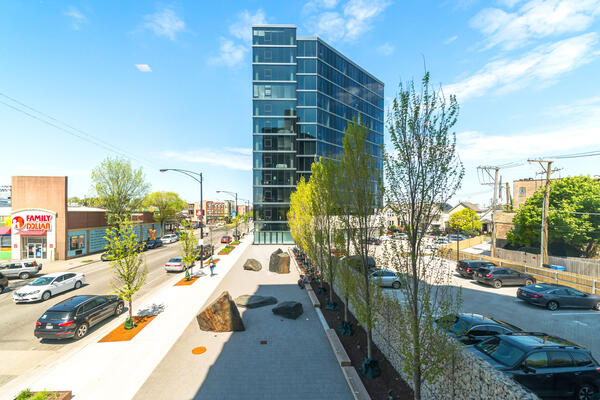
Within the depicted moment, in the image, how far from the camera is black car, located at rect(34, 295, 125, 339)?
10.6m

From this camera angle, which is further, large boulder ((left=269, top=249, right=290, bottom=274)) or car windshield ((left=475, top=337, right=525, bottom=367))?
large boulder ((left=269, top=249, right=290, bottom=274))

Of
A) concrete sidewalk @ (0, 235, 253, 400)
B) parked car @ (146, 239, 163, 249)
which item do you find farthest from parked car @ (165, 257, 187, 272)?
parked car @ (146, 239, 163, 249)

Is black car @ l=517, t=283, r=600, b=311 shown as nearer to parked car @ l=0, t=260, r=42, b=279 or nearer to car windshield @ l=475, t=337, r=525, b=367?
car windshield @ l=475, t=337, r=525, b=367

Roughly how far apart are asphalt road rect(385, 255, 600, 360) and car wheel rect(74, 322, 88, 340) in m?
14.2

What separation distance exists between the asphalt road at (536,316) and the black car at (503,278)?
2.70ft

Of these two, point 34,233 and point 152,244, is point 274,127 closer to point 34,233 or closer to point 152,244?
point 152,244

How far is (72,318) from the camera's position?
11.0 meters

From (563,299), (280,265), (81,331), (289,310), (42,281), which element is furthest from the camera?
(280,265)

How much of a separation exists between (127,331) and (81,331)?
1931 millimetres

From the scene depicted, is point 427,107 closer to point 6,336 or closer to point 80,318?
point 80,318

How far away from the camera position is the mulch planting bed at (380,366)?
742 cm

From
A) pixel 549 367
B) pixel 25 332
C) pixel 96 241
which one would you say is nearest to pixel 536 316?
pixel 549 367

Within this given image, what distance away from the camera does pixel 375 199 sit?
8.75m

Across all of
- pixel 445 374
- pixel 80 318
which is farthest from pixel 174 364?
pixel 445 374
